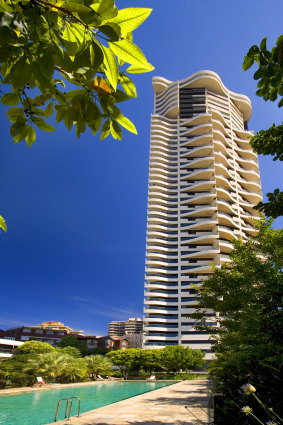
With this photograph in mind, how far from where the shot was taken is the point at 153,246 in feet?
186

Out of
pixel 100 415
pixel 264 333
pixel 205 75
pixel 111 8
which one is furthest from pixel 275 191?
pixel 205 75

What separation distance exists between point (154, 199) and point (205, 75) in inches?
1393

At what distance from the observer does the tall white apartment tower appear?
2019 inches

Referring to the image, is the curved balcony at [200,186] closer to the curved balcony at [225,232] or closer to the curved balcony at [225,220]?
the curved balcony at [225,220]

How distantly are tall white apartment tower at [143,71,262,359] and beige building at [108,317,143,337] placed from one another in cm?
12654

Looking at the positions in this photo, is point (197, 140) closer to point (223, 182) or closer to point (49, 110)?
point (223, 182)

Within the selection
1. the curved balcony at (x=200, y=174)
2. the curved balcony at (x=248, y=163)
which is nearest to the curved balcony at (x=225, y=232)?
the curved balcony at (x=200, y=174)

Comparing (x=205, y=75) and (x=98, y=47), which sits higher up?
(x=205, y=75)

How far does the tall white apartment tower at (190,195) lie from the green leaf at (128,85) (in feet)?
156

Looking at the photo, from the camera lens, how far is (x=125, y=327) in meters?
171

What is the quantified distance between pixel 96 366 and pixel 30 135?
3244cm

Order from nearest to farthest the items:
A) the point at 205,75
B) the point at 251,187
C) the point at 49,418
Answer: the point at 49,418 → the point at 251,187 → the point at 205,75

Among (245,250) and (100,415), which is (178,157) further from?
(100,415)

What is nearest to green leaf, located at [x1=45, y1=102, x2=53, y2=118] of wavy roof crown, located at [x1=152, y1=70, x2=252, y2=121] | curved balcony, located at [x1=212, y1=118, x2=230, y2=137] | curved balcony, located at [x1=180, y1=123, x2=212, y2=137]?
curved balcony, located at [x1=180, y1=123, x2=212, y2=137]
